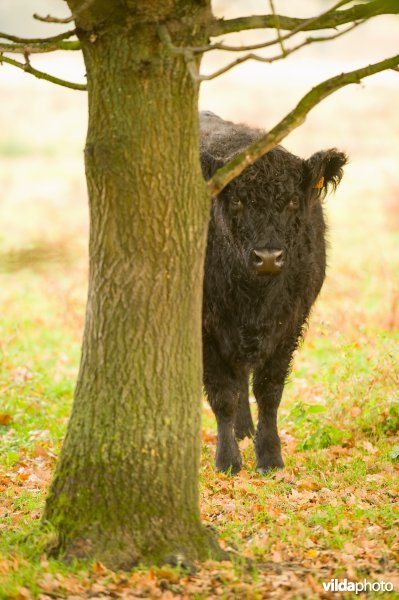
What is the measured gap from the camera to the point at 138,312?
4.10m

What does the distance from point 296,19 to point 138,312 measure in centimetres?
185

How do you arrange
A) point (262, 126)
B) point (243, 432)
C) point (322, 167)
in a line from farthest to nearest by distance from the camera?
point (262, 126) < point (243, 432) < point (322, 167)

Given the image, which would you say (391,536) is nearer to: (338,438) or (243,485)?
(243,485)

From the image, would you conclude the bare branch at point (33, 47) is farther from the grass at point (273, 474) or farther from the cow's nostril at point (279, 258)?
the grass at point (273, 474)

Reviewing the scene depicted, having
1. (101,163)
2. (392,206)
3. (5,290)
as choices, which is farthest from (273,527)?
(392,206)

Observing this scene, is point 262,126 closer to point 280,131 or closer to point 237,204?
point 237,204

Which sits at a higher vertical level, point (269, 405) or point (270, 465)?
point (269, 405)

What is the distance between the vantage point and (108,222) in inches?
162

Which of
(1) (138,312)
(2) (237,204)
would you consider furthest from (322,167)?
(1) (138,312)

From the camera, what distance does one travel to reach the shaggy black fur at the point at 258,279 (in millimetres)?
6574

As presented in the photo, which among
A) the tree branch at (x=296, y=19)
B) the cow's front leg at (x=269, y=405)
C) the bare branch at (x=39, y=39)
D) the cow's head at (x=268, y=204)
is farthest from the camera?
the cow's front leg at (x=269, y=405)

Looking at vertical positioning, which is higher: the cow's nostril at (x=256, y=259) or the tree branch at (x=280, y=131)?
the tree branch at (x=280, y=131)

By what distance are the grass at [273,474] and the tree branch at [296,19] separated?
2.73 meters

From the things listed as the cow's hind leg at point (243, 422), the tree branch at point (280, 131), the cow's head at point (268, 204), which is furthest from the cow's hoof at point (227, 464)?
the tree branch at point (280, 131)
